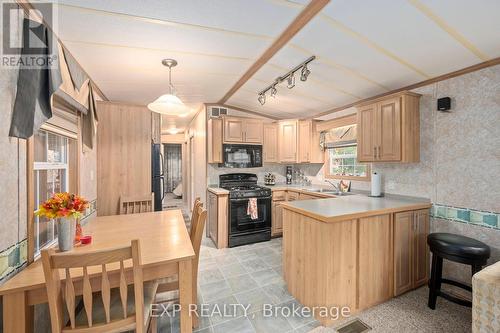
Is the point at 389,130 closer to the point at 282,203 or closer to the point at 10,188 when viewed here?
the point at 282,203

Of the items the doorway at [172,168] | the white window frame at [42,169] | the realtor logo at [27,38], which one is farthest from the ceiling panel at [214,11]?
the doorway at [172,168]

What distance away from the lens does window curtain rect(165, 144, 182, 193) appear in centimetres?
903

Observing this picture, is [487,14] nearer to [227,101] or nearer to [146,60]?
[146,60]

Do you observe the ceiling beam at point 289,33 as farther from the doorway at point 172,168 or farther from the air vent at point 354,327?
the doorway at point 172,168

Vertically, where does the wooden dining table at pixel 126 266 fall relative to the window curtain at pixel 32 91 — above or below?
below

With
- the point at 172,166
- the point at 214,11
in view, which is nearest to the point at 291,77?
the point at 214,11

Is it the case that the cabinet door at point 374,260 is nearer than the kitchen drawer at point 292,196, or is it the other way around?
the cabinet door at point 374,260

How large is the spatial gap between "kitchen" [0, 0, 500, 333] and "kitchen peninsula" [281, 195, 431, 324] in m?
0.02

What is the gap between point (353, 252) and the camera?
193 cm

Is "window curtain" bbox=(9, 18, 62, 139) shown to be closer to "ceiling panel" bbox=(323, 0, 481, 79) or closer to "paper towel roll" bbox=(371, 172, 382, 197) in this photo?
"ceiling panel" bbox=(323, 0, 481, 79)

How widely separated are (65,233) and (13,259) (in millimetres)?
255

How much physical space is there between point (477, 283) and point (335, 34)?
6.59 feet

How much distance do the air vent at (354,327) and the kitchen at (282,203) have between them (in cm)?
3

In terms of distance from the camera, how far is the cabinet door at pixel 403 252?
7.11 feet
